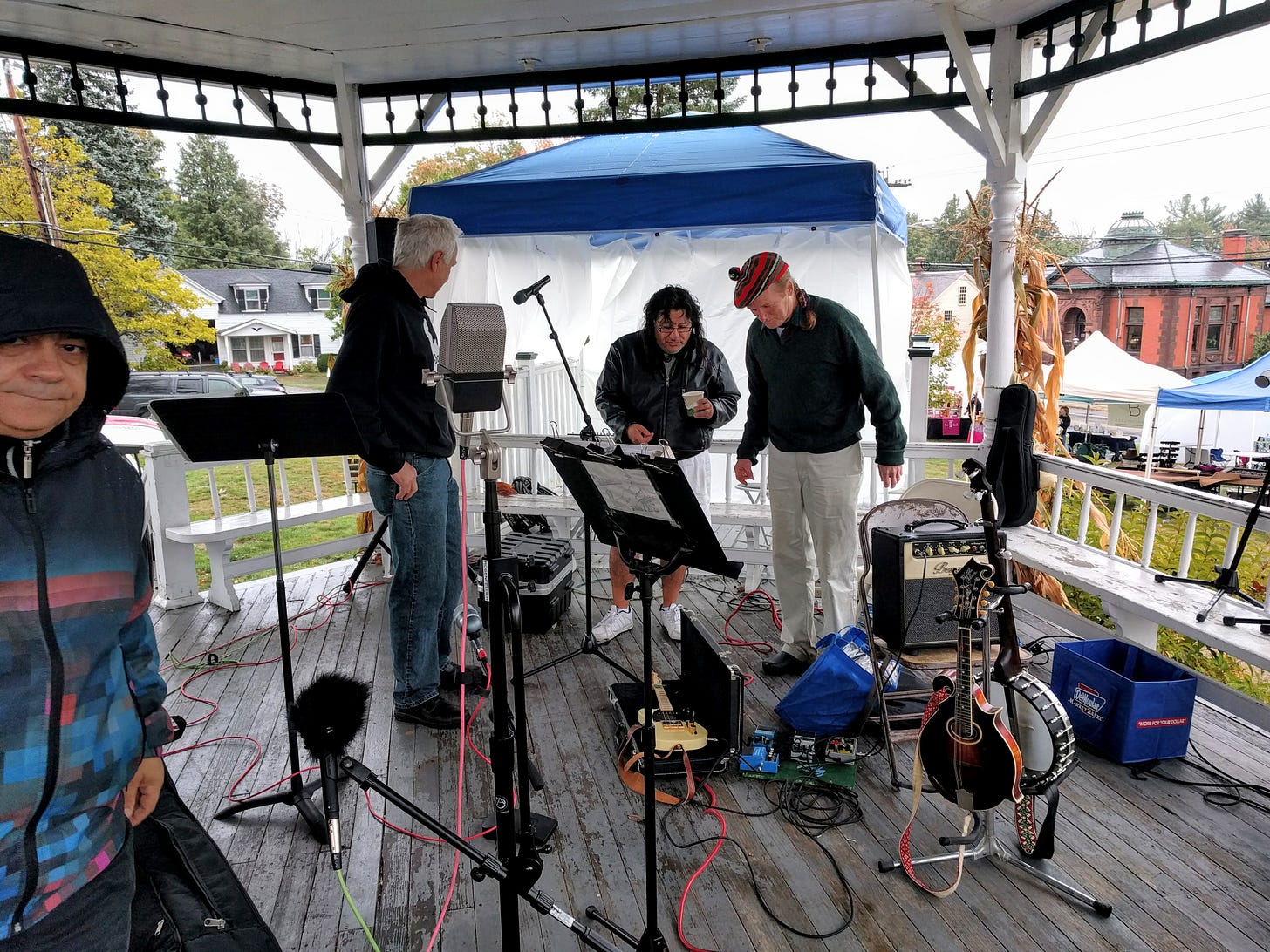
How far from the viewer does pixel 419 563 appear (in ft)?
9.02

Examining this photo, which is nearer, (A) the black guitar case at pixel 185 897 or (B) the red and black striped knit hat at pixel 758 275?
(A) the black guitar case at pixel 185 897

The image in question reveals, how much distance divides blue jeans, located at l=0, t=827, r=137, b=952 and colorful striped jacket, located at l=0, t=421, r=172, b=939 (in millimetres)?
17

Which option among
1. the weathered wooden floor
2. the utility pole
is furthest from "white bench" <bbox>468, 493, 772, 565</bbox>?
the utility pole

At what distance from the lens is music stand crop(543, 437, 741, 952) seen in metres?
1.57

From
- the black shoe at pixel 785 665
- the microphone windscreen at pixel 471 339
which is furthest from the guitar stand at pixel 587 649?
the microphone windscreen at pixel 471 339

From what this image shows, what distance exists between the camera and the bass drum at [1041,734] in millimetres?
1949

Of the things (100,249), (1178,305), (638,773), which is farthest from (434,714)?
(1178,305)

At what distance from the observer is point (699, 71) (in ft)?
13.2

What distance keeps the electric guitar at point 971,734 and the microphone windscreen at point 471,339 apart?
1246mm

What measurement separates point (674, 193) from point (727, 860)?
10.6 feet

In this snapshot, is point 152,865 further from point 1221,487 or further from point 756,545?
point 1221,487

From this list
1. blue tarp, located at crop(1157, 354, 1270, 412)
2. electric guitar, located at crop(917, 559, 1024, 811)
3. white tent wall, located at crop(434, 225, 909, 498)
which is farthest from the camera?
blue tarp, located at crop(1157, 354, 1270, 412)

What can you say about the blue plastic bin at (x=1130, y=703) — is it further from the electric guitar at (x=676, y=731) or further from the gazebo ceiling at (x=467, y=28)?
the gazebo ceiling at (x=467, y=28)

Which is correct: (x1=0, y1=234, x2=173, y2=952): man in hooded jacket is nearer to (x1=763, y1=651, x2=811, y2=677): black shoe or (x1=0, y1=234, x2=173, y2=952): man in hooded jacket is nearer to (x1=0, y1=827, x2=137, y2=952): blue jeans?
(x1=0, y1=827, x2=137, y2=952): blue jeans
